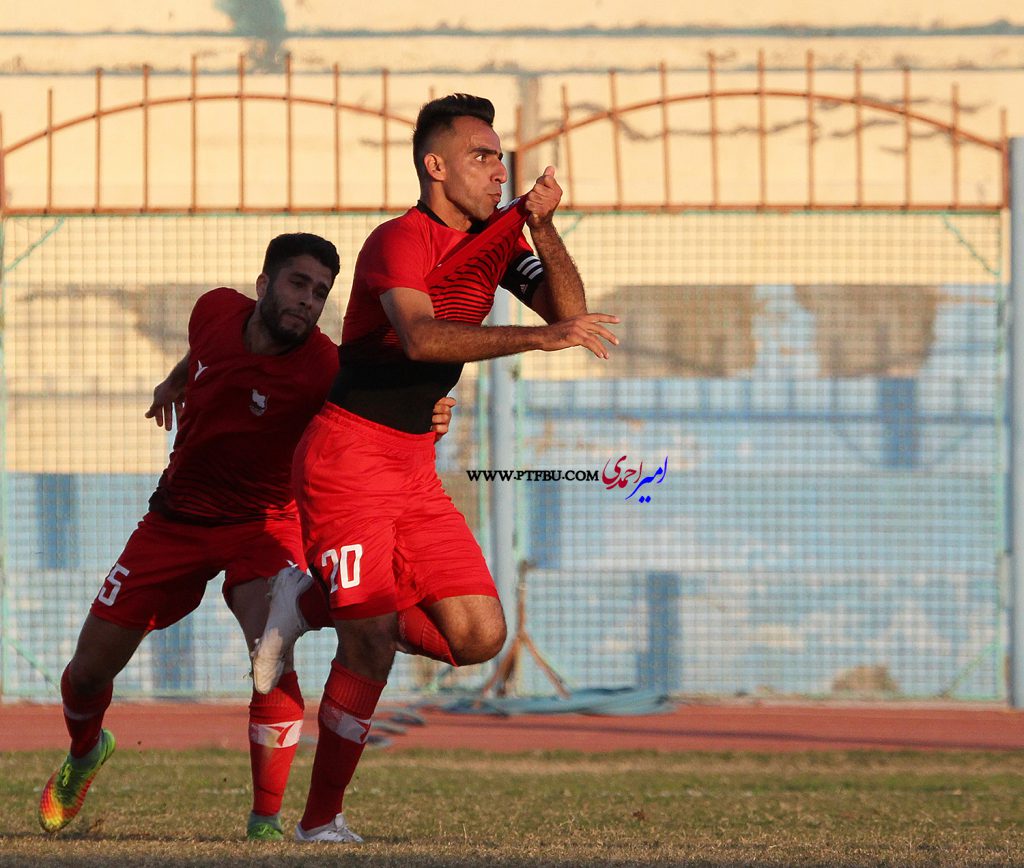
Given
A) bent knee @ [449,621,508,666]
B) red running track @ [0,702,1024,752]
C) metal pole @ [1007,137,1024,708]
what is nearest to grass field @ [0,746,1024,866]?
red running track @ [0,702,1024,752]

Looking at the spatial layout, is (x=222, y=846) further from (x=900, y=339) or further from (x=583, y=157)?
(x=583, y=157)

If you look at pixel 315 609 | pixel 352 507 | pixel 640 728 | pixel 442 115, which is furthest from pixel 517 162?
pixel 352 507

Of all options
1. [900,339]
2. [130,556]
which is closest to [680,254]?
[900,339]

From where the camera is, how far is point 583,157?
55.5ft

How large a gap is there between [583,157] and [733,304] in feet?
9.76

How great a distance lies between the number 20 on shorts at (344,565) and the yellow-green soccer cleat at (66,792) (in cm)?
154

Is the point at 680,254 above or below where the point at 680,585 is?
above

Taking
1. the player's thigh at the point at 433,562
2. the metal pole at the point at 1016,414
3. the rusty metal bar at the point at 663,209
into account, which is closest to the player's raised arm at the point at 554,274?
the player's thigh at the point at 433,562

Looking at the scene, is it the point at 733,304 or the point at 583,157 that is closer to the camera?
the point at 733,304

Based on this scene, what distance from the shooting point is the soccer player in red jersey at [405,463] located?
545 centimetres

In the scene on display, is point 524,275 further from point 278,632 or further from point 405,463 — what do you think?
point 278,632

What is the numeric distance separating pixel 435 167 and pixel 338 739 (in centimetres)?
192

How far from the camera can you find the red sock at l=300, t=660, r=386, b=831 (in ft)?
18.1

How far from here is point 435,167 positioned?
5.58m
